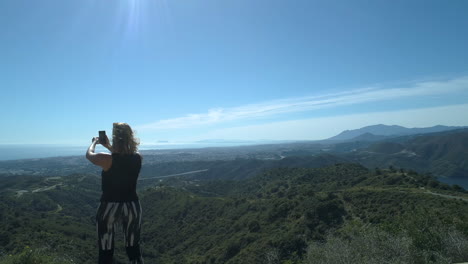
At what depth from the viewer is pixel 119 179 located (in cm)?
279

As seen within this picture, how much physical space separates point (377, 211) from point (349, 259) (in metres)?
22.1

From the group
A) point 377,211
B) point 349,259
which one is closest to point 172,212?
point 377,211

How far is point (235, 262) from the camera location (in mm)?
21781

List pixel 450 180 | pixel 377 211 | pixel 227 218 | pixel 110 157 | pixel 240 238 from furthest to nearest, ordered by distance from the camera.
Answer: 1. pixel 450 180
2. pixel 227 218
3. pixel 240 238
4. pixel 377 211
5. pixel 110 157

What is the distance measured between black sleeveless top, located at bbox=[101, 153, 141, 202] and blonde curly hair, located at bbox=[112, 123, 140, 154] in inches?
2.4

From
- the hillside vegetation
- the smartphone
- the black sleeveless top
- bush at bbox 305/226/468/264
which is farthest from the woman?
bush at bbox 305/226/468/264

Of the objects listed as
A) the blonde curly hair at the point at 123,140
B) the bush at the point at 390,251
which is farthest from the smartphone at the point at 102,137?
the bush at the point at 390,251

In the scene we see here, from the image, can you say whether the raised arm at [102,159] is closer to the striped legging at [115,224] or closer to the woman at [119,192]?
the woman at [119,192]

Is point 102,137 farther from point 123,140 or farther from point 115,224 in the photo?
point 115,224

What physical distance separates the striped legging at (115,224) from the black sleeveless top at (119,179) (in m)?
0.07

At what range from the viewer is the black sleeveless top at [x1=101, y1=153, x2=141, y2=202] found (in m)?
2.78

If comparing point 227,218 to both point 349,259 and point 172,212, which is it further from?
point 349,259

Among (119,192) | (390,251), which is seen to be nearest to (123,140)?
(119,192)

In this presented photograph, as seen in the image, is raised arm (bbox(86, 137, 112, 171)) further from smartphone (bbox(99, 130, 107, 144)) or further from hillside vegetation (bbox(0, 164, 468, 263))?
hillside vegetation (bbox(0, 164, 468, 263))
